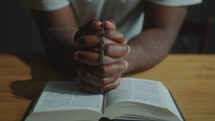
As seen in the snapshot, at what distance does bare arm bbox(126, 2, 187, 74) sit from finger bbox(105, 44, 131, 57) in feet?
0.49

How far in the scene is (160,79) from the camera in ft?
3.34

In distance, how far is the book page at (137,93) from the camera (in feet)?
2.48

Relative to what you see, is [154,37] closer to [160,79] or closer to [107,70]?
[160,79]

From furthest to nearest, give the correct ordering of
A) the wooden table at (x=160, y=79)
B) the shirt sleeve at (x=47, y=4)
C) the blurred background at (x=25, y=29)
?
the blurred background at (x=25, y=29) < the shirt sleeve at (x=47, y=4) < the wooden table at (x=160, y=79)

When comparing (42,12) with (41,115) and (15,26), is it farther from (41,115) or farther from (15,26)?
(15,26)

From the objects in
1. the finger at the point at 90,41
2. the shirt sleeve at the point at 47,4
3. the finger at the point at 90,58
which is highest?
the finger at the point at 90,41

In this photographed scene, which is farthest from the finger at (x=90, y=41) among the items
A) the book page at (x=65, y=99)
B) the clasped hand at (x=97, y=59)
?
the book page at (x=65, y=99)

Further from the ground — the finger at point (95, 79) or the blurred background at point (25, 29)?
the finger at point (95, 79)

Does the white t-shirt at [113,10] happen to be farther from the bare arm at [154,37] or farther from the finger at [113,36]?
the finger at [113,36]

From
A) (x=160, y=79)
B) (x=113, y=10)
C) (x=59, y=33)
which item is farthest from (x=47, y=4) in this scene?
(x=160, y=79)

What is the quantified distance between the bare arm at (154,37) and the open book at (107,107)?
0.77 ft

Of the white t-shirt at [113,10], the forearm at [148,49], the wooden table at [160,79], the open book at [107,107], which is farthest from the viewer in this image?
the white t-shirt at [113,10]

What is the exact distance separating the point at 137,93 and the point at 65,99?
162 mm

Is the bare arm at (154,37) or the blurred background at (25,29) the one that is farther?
the blurred background at (25,29)
